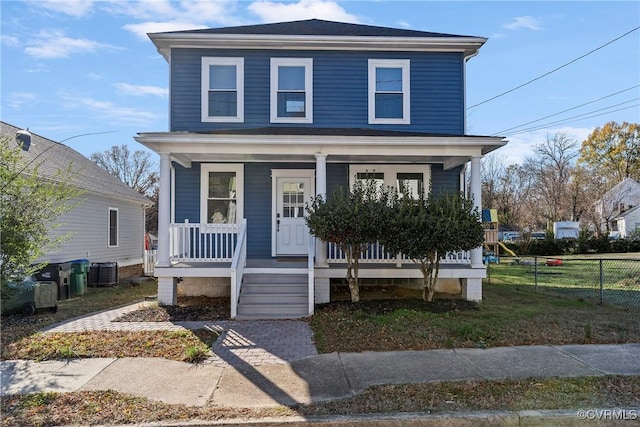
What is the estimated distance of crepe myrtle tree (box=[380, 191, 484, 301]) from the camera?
26.4 ft

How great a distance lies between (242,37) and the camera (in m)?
11.3

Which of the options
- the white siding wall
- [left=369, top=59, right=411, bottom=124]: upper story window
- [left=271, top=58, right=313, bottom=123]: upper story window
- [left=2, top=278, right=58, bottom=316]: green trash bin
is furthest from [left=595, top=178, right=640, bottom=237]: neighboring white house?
[left=2, top=278, right=58, bottom=316]: green trash bin

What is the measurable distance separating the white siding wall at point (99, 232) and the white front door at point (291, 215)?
16.4 feet

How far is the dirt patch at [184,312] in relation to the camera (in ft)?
26.6

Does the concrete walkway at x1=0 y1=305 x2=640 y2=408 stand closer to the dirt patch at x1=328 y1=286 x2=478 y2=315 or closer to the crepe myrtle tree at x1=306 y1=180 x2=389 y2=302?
the dirt patch at x1=328 y1=286 x2=478 y2=315

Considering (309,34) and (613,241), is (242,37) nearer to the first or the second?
(309,34)

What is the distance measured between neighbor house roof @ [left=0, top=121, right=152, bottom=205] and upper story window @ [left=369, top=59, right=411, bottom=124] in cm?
849

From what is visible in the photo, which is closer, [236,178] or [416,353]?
[416,353]

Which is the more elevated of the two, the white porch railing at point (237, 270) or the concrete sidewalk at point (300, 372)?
the white porch railing at point (237, 270)

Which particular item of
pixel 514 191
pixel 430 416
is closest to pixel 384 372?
pixel 430 416

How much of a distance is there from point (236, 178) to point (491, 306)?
22.7 feet

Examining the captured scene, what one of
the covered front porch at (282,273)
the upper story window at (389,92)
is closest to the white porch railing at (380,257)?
the covered front porch at (282,273)

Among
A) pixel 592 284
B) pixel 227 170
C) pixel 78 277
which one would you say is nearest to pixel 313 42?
pixel 227 170

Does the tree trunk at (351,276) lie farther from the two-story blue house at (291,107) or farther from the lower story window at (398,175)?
the lower story window at (398,175)
